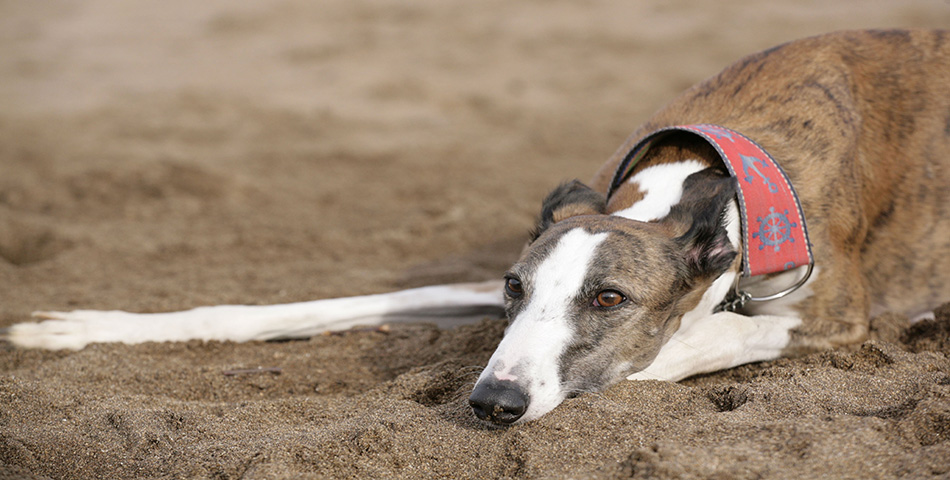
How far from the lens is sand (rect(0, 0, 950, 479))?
2.29m

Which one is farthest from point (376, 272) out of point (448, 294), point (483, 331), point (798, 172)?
point (798, 172)

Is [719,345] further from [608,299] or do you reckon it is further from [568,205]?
[568,205]

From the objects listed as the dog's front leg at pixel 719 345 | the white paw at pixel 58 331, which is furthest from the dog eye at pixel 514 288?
the white paw at pixel 58 331

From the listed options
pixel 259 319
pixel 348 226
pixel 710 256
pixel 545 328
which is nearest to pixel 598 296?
pixel 545 328

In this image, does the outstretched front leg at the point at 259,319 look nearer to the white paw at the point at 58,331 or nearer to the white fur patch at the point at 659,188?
the white paw at the point at 58,331

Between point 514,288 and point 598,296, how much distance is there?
0.31 m

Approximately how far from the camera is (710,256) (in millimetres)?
2777

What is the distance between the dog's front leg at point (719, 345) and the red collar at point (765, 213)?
242 millimetres

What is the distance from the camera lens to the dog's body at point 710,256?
2.62 metres

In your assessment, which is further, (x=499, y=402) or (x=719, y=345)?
(x=719, y=345)

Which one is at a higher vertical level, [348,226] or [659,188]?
[659,188]

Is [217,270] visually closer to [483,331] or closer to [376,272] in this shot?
[376,272]

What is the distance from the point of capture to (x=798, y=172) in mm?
3189

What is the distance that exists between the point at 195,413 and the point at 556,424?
1279mm
